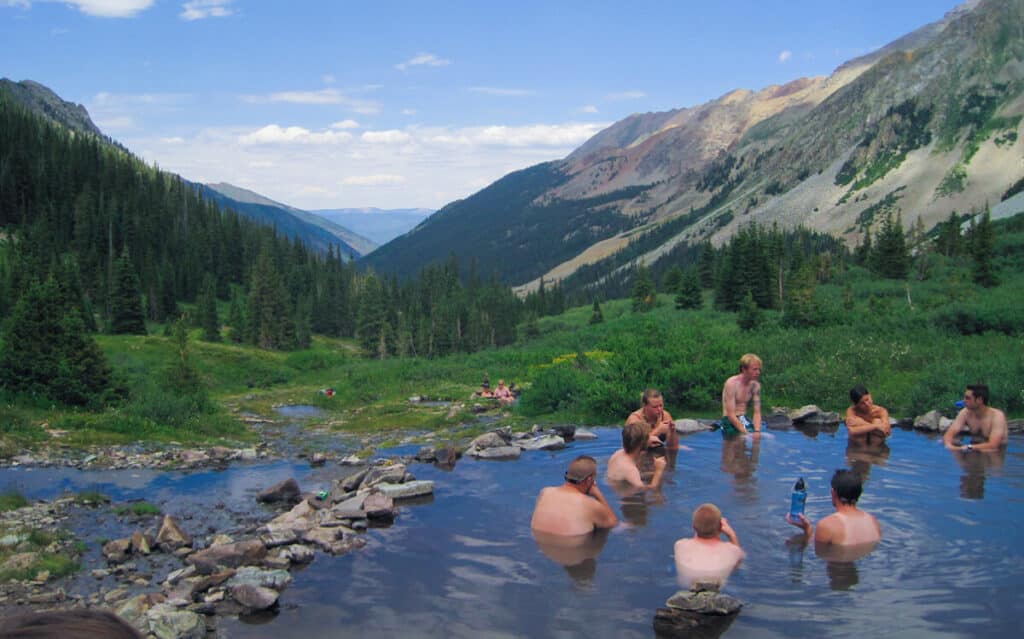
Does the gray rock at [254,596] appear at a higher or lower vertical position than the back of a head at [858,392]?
lower

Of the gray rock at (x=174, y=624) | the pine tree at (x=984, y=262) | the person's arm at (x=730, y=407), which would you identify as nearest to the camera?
the gray rock at (x=174, y=624)

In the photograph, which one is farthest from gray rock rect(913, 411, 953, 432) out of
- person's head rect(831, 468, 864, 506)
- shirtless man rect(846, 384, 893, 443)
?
person's head rect(831, 468, 864, 506)

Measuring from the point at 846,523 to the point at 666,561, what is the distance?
295 cm

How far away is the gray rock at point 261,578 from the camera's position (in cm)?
1046

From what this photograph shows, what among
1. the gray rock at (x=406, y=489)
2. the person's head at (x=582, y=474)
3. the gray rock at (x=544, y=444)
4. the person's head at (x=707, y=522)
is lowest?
the gray rock at (x=406, y=489)

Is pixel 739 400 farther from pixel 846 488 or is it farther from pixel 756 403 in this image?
pixel 846 488

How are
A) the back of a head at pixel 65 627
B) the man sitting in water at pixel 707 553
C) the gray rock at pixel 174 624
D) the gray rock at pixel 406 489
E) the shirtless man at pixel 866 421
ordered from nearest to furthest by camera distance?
the back of a head at pixel 65 627, the gray rock at pixel 174 624, the man sitting in water at pixel 707 553, the gray rock at pixel 406 489, the shirtless man at pixel 866 421

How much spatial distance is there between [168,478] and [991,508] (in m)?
17.5

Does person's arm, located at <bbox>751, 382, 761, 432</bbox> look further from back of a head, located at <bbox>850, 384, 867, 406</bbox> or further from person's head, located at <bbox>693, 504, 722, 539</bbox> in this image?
person's head, located at <bbox>693, 504, 722, 539</bbox>

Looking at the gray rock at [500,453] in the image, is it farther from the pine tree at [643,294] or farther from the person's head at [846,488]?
the pine tree at [643,294]

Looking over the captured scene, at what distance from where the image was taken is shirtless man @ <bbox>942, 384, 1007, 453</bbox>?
16875 millimetres

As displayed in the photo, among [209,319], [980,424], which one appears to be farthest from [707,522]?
[209,319]

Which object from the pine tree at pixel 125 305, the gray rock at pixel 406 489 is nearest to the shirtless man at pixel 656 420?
the gray rock at pixel 406 489

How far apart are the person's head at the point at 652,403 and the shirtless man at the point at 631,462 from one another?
2.01 meters
